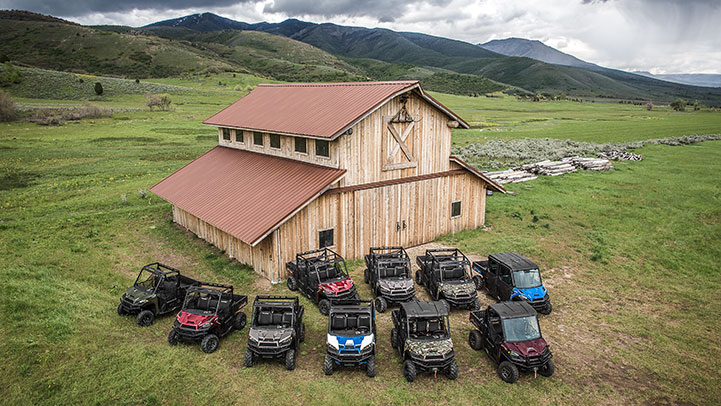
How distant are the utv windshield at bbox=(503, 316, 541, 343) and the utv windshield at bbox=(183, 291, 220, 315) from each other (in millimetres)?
9296

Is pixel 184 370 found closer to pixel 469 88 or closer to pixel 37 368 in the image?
pixel 37 368

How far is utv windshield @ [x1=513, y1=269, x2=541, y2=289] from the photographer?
1622 cm

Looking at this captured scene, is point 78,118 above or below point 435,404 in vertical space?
above

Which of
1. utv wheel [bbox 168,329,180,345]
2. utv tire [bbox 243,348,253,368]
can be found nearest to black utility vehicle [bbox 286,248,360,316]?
utv tire [bbox 243,348,253,368]

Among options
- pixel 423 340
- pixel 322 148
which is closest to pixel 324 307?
pixel 423 340

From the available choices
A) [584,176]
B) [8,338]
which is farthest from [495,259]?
[584,176]

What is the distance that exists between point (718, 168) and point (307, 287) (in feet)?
149

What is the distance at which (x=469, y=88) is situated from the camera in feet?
622

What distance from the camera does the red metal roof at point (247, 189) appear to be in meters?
18.7

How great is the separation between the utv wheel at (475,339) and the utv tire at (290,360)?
19.3 ft

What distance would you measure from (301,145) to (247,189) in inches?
145

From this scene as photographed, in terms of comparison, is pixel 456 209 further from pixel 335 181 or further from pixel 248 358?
pixel 248 358

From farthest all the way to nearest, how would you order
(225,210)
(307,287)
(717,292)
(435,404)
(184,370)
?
(225,210) → (717,292) → (307,287) → (184,370) → (435,404)

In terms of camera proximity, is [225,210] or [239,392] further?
[225,210]
